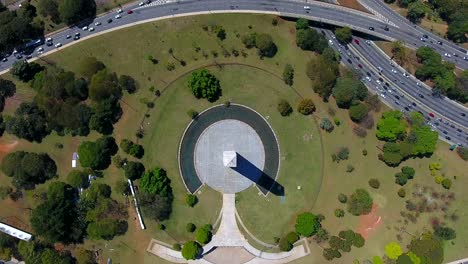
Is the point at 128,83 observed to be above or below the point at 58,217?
above

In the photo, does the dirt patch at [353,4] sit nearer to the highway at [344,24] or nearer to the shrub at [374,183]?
the highway at [344,24]

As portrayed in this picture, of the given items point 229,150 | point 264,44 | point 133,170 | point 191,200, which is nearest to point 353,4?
point 264,44

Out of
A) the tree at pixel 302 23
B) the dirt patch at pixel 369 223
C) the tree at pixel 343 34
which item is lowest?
the dirt patch at pixel 369 223

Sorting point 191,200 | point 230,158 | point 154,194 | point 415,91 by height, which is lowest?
point 191,200

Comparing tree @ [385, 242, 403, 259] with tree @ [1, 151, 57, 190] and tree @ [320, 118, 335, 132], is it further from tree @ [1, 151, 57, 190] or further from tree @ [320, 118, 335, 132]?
tree @ [1, 151, 57, 190]

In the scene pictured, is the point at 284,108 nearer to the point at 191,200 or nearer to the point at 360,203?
the point at 360,203

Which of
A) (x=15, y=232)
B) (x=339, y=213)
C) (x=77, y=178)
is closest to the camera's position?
(x=15, y=232)

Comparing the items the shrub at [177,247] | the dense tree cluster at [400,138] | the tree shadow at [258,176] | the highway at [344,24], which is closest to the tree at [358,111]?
the dense tree cluster at [400,138]
